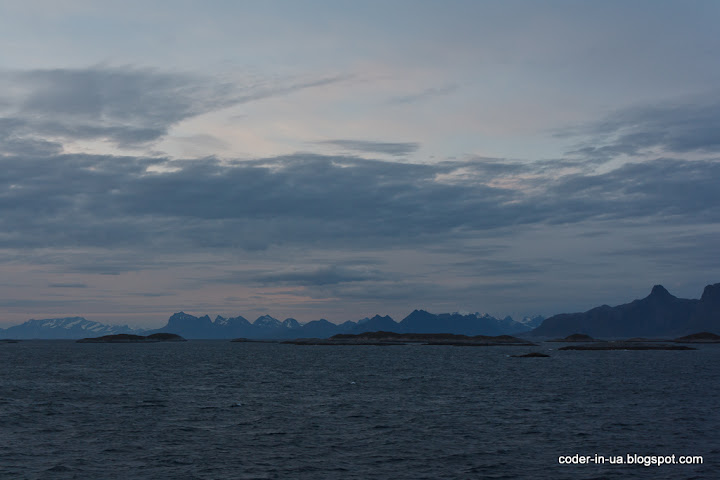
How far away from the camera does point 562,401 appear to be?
75.7 m

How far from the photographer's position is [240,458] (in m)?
44.8

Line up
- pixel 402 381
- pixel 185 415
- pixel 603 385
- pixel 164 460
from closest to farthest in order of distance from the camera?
pixel 164 460, pixel 185 415, pixel 603 385, pixel 402 381

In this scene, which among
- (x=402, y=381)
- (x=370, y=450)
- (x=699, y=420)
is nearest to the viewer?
(x=370, y=450)

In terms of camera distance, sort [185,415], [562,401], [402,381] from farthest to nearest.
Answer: [402,381], [562,401], [185,415]

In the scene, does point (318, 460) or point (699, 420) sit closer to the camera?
point (318, 460)

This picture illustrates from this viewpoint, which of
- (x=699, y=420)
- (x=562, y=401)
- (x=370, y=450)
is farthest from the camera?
(x=562, y=401)

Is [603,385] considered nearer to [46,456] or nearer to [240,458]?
[240,458]

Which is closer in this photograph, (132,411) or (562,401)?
(132,411)

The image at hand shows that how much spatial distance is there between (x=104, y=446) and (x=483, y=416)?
3659 centimetres

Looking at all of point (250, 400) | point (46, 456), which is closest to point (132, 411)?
point (250, 400)

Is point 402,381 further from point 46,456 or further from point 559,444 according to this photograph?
point 46,456

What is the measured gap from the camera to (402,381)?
10375 cm

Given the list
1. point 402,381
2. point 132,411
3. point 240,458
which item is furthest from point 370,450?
point 402,381

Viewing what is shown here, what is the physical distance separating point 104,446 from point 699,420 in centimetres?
5513
